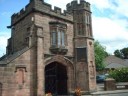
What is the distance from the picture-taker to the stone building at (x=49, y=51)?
1978cm

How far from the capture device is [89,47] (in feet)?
82.2

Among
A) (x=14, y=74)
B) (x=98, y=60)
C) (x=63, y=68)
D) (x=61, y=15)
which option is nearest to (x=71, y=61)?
(x=63, y=68)

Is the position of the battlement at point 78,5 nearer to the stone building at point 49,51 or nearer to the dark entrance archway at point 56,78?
the stone building at point 49,51

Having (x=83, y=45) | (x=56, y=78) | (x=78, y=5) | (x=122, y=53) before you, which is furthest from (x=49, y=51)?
(x=122, y=53)

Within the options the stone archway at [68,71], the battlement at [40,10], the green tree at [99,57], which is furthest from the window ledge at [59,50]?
the green tree at [99,57]

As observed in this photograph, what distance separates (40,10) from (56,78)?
7.18 metres

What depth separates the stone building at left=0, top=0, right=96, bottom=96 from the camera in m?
19.8

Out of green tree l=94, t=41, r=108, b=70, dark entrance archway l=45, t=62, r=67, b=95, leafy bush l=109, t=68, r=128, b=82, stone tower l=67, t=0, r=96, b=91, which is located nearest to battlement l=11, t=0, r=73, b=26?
stone tower l=67, t=0, r=96, b=91

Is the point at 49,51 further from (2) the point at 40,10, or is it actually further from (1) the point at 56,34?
(2) the point at 40,10

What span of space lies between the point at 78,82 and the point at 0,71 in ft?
28.8

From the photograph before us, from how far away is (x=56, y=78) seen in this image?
78.0 ft

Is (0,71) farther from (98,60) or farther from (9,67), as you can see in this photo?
(98,60)

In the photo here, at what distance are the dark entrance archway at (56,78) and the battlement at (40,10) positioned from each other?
5144 mm

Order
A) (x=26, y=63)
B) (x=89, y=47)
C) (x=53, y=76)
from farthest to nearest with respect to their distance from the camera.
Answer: (x=89, y=47), (x=53, y=76), (x=26, y=63)
